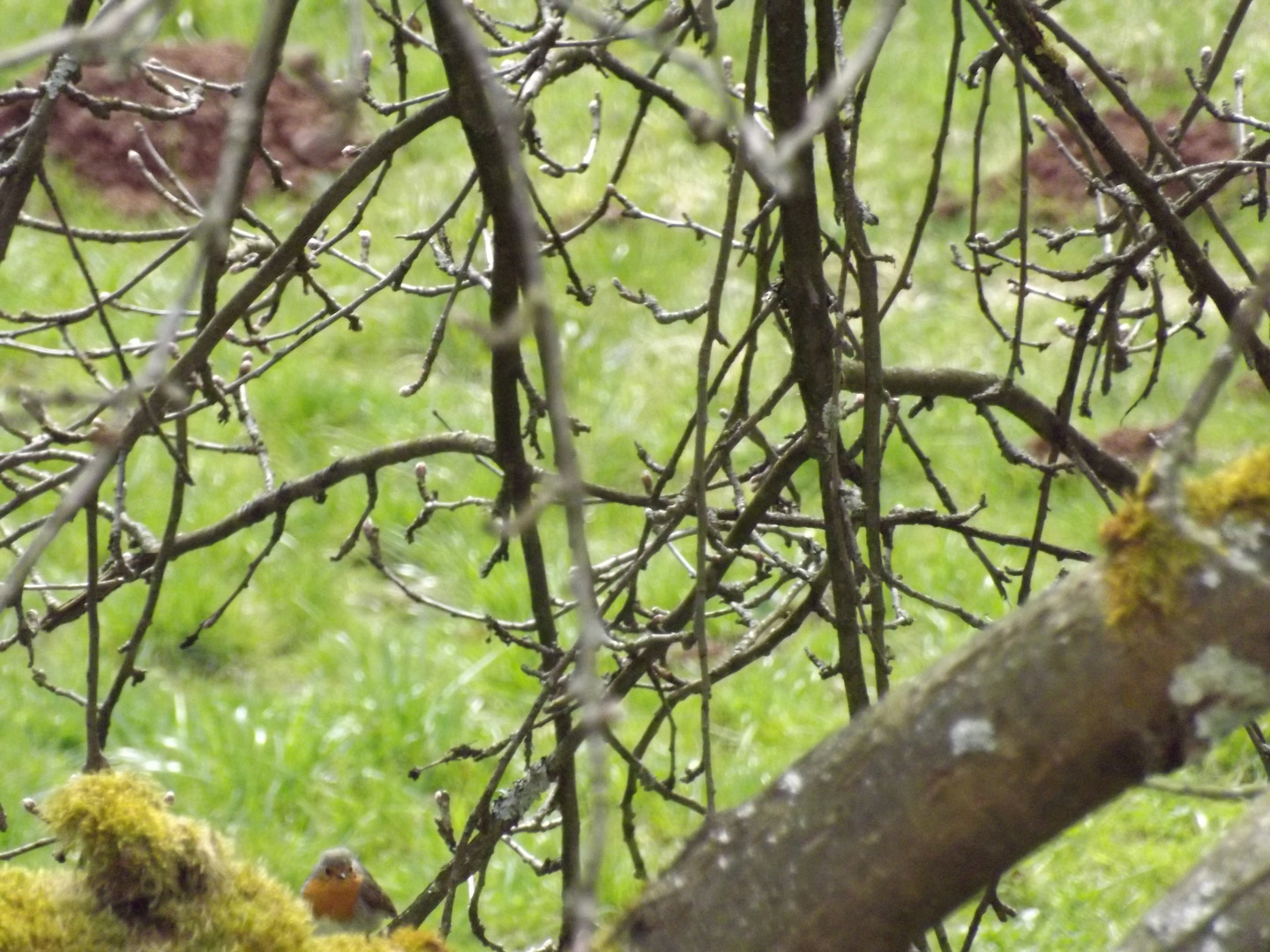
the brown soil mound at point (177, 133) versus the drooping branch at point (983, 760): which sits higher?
the brown soil mound at point (177, 133)

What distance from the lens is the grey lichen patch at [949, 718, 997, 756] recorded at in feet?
2.86

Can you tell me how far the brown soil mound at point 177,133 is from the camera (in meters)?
5.96

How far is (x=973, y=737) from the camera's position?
875 mm

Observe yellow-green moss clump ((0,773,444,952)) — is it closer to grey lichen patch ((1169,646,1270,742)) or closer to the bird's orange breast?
grey lichen patch ((1169,646,1270,742))

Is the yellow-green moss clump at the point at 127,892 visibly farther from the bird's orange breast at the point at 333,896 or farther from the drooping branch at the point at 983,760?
the bird's orange breast at the point at 333,896

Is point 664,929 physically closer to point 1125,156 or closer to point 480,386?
point 1125,156

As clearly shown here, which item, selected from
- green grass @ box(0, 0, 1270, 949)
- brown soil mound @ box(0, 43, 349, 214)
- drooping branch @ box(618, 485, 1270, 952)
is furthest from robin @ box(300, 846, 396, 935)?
brown soil mound @ box(0, 43, 349, 214)

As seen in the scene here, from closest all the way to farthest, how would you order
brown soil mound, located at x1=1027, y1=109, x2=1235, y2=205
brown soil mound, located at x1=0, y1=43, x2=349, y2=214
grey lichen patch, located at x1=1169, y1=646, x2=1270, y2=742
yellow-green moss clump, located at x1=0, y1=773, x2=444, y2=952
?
grey lichen patch, located at x1=1169, y1=646, x2=1270, y2=742, yellow-green moss clump, located at x1=0, y1=773, x2=444, y2=952, brown soil mound, located at x1=1027, y1=109, x2=1235, y2=205, brown soil mound, located at x1=0, y1=43, x2=349, y2=214

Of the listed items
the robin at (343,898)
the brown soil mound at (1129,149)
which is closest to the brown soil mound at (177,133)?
the brown soil mound at (1129,149)

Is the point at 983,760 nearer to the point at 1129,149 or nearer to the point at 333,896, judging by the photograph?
the point at 333,896

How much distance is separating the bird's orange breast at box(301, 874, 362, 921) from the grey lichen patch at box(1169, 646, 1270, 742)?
1733 millimetres

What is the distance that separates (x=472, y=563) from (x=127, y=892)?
3008 mm

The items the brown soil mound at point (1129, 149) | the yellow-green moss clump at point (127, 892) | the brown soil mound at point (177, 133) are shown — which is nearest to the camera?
the yellow-green moss clump at point (127, 892)

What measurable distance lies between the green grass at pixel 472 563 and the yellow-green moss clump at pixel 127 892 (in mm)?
2022
